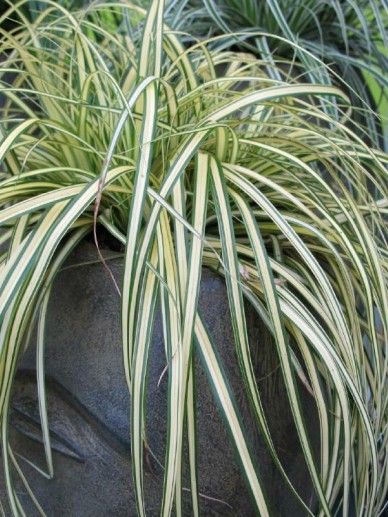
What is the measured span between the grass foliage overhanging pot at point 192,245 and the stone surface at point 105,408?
23mm

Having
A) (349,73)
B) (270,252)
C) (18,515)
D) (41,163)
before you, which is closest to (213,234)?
(270,252)

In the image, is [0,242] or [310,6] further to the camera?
[310,6]

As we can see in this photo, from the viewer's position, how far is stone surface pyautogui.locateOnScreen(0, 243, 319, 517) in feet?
2.19

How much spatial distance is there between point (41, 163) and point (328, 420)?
1.06ft

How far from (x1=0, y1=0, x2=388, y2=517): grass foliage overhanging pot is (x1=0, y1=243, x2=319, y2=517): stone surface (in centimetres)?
2

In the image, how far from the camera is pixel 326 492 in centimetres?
68

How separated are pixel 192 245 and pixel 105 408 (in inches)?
5.9

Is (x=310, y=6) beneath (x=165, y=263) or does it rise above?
above

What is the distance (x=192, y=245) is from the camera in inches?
24.2

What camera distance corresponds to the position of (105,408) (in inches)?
26.5

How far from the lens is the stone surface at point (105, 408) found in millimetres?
669

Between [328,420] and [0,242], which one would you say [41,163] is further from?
[328,420]

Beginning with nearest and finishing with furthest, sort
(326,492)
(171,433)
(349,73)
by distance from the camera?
(171,433), (326,492), (349,73)

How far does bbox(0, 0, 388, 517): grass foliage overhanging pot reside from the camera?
60cm
